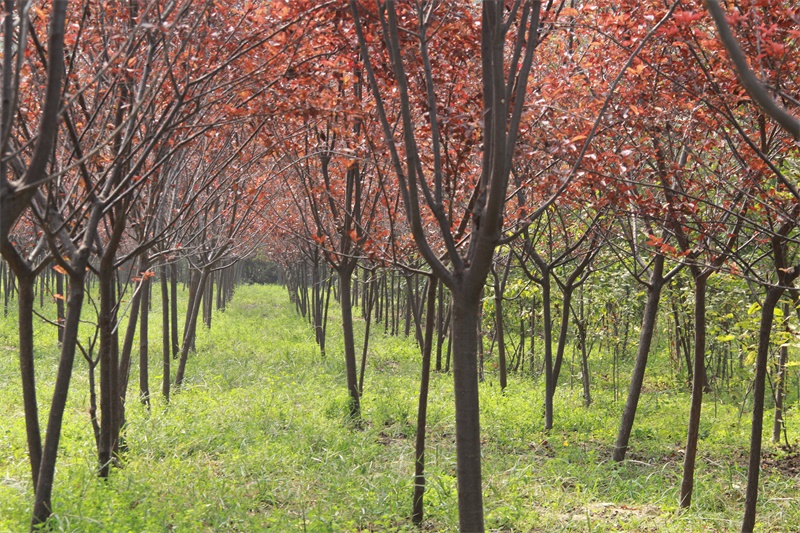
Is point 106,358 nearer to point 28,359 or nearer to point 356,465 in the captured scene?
point 28,359

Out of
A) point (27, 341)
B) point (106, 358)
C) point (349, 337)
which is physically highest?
point (27, 341)

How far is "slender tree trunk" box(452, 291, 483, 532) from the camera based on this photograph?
3.24 m

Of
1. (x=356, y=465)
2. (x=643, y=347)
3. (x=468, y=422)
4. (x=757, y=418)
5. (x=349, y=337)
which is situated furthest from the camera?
(x=349, y=337)

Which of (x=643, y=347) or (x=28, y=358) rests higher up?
(x=28, y=358)

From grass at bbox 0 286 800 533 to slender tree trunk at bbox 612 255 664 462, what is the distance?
0.23 m

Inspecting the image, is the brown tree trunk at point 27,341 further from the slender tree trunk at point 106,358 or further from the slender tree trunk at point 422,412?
the slender tree trunk at point 422,412

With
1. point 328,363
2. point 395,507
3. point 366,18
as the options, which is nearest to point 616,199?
point 366,18

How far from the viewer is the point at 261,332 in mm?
18000

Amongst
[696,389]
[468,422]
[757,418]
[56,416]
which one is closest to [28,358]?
[56,416]

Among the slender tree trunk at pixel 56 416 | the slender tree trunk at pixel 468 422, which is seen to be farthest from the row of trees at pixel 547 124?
the slender tree trunk at pixel 56 416

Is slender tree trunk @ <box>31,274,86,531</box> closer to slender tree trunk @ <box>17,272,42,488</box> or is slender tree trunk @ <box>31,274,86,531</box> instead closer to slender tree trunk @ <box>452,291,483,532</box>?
slender tree trunk @ <box>17,272,42,488</box>

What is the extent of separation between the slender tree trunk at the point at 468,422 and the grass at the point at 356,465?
173 cm

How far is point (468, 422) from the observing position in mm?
3270

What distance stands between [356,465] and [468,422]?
3326mm
